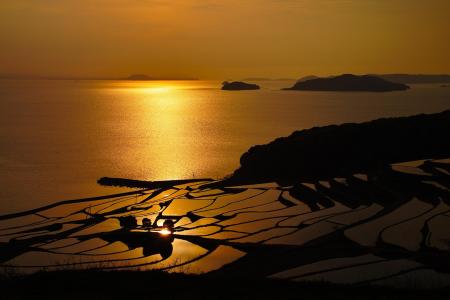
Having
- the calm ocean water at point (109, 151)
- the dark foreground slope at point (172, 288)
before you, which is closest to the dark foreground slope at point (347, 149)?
the calm ocean water at point (109, 151)

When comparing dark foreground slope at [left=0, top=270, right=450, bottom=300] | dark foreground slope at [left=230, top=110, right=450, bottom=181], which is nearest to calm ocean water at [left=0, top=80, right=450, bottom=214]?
dark foreground slope at [left=230, top=110, right=450, bottom=181]

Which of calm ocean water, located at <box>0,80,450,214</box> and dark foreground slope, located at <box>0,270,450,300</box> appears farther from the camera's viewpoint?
calm ocean water, located at <box>0,80,450,214</box>

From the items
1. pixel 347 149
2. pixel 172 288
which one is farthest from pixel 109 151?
pixel 172 288

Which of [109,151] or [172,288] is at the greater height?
[109,151]

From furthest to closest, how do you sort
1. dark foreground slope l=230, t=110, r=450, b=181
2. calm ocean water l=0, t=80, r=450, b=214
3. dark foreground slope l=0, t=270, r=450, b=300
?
calm ocean water l=0, t=80, r=450, b=214 < dark foreground slope l=230, t=110, r=450, b=181 < dark foreground slope l=0, t=270, r=450, b=300

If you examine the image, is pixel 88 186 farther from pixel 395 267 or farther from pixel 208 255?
pixel 395 267

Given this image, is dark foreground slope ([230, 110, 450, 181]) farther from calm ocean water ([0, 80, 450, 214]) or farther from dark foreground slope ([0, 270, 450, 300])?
dark foreground slope ([0, 270, 450, 300])

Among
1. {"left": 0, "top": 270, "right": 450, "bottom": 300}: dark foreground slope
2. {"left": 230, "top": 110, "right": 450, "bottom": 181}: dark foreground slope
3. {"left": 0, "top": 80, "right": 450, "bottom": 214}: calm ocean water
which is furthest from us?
{"left": 0, "top": 80, "right": 450, "bottom": 214}: calm ocean water

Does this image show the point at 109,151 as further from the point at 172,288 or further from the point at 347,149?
the point at 172,288

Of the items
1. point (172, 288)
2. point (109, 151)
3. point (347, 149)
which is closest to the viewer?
point (172, 288)

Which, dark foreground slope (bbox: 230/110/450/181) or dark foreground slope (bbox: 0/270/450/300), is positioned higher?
dark foreground slope (bbox: 230/110/450/181)
